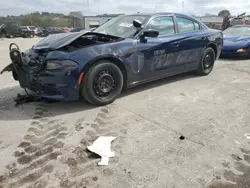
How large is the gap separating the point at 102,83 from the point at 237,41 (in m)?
6.28

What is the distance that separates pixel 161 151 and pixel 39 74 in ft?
6.47

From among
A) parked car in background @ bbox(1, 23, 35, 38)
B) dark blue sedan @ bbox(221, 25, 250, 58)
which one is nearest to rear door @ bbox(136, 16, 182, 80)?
dark blue sedan @ bbox(221, 25, 250, 58)

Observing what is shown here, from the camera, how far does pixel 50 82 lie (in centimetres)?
303

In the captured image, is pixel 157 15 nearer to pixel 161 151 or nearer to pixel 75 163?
pixel 161 151

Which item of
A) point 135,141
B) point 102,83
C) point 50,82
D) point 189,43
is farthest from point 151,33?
point 135,141

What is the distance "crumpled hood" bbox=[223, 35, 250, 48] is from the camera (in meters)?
7.42

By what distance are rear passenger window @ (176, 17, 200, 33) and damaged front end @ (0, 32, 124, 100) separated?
194cm

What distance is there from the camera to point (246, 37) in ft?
25.2

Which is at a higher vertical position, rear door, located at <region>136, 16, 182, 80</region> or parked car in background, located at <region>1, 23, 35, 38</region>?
parked car in background, located at <region>1, 23, 35, 38</region>

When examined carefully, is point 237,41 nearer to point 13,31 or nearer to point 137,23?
point 137,23

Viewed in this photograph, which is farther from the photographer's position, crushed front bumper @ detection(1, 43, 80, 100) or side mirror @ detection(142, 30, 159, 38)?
side mirror @ detection(142, 30, 159, 38)

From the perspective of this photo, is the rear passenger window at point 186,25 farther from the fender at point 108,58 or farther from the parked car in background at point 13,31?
the parked car in background at point 13,31

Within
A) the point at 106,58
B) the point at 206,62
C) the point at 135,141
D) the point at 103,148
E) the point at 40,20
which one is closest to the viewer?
the point at 103,148

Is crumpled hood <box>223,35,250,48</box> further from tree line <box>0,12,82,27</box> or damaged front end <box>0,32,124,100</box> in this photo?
tree line <box>0,12,82,27</box>
